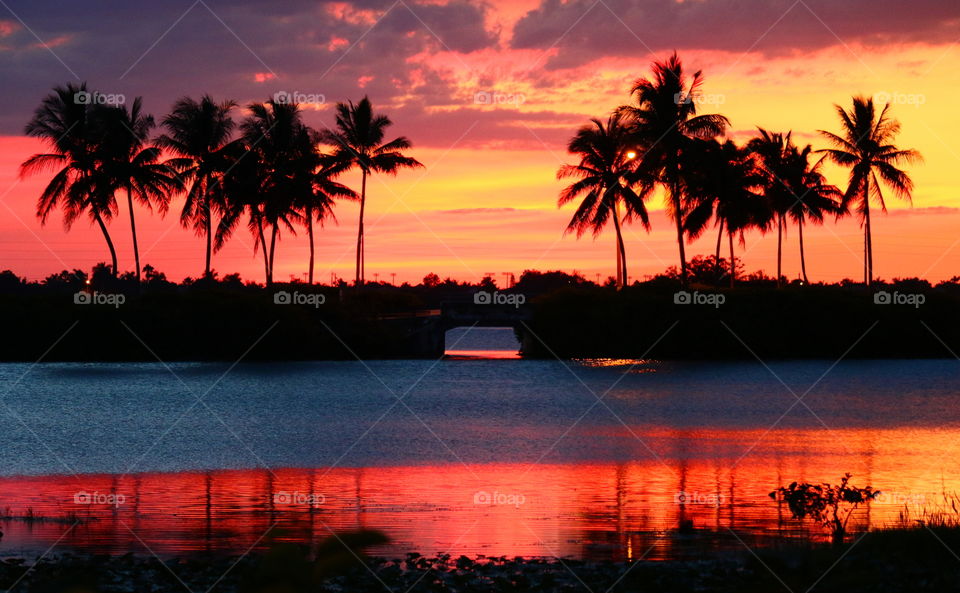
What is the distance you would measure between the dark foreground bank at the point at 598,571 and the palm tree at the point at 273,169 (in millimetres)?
60342

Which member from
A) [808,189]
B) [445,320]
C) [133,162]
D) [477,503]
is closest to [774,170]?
[808,189]

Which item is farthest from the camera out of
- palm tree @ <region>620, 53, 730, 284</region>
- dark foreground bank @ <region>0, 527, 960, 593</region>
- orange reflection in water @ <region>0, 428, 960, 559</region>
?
palm tree @ <region>620, 53, 730, 284</region>

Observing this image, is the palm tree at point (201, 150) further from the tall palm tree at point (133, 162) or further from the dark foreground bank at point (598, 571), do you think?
the dark foreground bank at point (598, 571)

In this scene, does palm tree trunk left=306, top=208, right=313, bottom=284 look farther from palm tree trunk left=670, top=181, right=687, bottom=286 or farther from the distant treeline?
palm tree trunk left=670, top=181, right=687, bottom=286

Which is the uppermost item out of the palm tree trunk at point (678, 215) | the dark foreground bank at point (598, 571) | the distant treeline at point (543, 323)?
the palm tree trunk at point (678, 215)

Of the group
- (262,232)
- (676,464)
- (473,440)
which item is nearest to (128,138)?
(262,232)

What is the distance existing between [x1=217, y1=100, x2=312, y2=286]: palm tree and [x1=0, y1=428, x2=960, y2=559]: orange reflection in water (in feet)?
161

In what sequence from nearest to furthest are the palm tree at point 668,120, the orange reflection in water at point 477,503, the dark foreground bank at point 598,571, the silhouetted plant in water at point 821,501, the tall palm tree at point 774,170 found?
1. the dark foreground bank at point 598,571
2. the orange reflection in water at point 477,503
3. the silhouetted plant in water at point 821,501
4. the palm tree at point 668,120
5. the tall palm tree at point 774,170

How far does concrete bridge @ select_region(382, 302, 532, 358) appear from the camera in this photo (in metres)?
74.1

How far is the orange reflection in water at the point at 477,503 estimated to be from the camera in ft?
50.1

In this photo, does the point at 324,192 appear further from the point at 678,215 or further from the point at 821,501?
the point at 821,501

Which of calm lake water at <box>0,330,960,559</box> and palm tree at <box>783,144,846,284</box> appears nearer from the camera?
calm lake water at <box>0,330,960,559</box>

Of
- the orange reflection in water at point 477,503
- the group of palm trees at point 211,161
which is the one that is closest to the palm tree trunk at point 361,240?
the group of palm trees at point 211,161

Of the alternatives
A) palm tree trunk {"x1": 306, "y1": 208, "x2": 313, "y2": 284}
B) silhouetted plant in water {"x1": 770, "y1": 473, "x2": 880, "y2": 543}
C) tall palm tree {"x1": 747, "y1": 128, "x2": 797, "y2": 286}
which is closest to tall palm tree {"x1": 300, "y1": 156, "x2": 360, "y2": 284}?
palm tree trunk {"x1": 306, "y1": 208, "x2": 313, "y2": 284}
